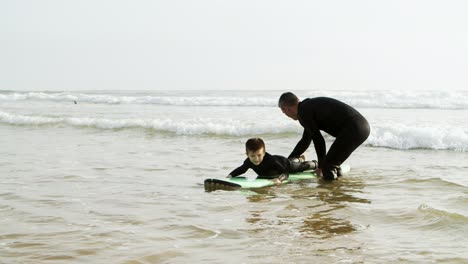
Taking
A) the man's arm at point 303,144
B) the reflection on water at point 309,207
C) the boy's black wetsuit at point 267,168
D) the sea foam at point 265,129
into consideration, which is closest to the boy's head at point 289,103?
the man's arm at point 303,144

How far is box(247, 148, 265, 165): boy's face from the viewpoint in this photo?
23.1ft

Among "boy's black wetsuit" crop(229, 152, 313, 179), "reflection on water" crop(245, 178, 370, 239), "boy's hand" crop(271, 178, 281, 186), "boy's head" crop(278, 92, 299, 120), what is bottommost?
"reflection on water" crop(245, 178, 370, 239)

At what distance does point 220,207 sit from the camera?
5.89m

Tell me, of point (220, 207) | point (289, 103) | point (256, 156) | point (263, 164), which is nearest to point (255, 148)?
point (256, 156)

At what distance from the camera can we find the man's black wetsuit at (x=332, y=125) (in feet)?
23.1

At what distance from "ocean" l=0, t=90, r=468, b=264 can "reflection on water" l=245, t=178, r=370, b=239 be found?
0.7 inches

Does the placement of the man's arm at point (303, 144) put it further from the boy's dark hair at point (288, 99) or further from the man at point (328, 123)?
the boy's dark hair at point (288, 99)

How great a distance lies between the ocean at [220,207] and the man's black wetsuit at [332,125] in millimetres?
427

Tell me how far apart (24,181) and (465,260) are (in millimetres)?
5691

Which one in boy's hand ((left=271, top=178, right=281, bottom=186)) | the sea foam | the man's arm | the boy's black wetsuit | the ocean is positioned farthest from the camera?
the sea foam

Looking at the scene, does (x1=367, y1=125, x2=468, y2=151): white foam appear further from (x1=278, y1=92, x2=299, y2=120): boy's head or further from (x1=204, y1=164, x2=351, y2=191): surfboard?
(x1=278, y1=92, x2=299, y2=120): boy's head

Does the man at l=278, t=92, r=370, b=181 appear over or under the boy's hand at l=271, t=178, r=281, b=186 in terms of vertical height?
over

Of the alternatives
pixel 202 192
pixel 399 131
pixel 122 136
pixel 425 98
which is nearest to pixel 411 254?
pixel 202 192

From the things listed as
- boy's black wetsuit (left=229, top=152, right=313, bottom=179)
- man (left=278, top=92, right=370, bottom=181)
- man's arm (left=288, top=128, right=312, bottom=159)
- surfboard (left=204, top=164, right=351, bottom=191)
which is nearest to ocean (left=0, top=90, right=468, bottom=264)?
surfboard (left=204, top=164, right=351, bottom=191)
